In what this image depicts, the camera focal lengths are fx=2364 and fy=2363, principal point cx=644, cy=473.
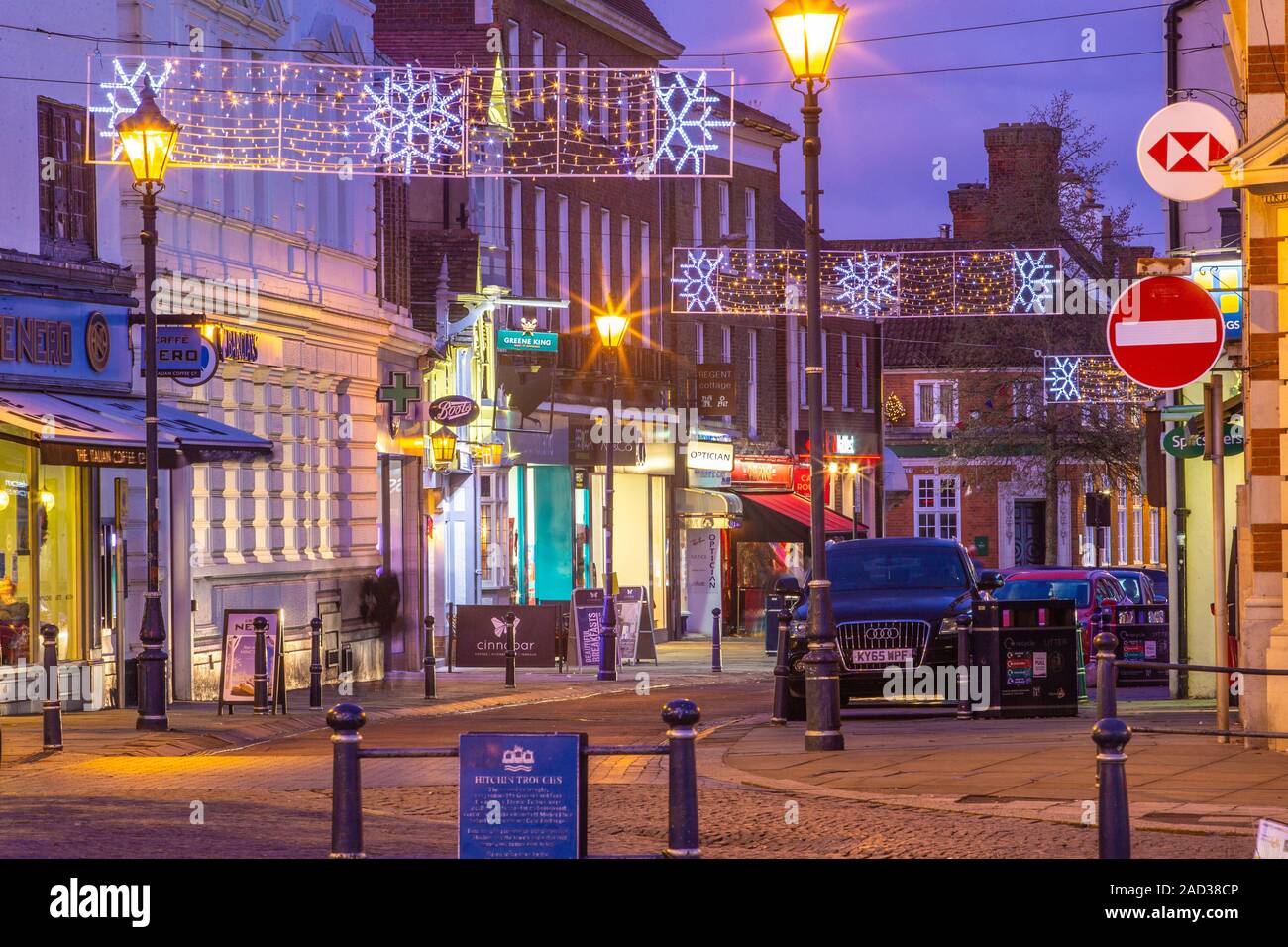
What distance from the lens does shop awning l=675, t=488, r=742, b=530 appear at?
173 feet

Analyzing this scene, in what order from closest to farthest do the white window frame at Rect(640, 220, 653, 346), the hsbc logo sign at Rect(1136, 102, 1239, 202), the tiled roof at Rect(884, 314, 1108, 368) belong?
the hsbc logo sign at Rect(1136, 102, 1239, 202) → the white window frame at Rect(640, 220, 653, 346) → the tiled roof at Rect(884, 314, 1108, 368)

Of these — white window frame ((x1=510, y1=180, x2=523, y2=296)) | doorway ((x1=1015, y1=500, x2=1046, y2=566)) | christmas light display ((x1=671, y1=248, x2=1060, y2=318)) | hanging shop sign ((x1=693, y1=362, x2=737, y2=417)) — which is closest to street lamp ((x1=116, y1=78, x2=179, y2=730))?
christmas light display ((x1=671, y1=248, x2=1060, y2=318))

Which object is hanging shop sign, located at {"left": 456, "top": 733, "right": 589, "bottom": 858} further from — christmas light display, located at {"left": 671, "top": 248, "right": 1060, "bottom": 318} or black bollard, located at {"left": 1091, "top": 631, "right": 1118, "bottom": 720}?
christmas light display, located at {"left": 671, "top": 248, "right": 1060, "bottom": 318}

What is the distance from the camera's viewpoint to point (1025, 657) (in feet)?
72.4

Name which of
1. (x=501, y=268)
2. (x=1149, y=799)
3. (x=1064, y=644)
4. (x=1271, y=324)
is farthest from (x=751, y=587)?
(x=1149, y=799)

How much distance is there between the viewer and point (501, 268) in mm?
45031

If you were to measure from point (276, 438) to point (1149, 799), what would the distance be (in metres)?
20.2

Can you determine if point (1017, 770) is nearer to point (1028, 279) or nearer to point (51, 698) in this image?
point (51, 698)

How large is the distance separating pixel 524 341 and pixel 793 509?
49.4 ft

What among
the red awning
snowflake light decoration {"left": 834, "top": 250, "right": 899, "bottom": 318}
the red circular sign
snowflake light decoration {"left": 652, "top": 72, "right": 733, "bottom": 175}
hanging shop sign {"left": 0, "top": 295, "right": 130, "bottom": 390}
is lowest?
the red awning

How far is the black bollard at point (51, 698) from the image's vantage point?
64.5 ft

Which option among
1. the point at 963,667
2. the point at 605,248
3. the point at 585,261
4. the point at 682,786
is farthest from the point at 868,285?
the point at 682,786

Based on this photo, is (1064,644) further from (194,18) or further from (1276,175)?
(194,18)

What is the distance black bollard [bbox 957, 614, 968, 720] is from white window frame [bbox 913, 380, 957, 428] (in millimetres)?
45686
